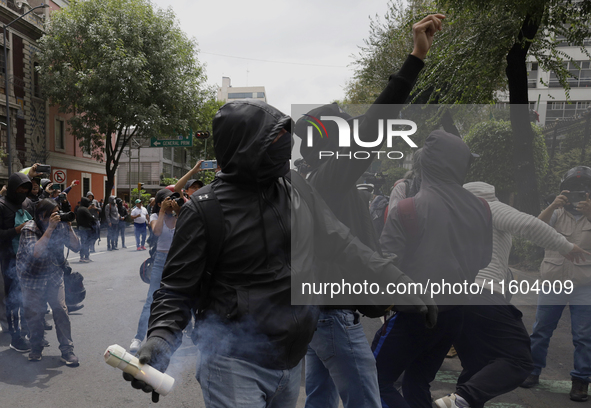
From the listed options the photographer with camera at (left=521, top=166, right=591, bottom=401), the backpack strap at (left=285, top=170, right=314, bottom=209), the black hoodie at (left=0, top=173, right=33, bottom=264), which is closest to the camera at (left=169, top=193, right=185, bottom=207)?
the black hoodie at (left=0, top=173, right=33, bottom=264)

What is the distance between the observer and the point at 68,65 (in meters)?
22.1

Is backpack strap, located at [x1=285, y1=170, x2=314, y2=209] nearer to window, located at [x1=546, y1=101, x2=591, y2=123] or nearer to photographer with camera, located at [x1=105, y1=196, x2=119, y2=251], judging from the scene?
window, located at [x1=546, y1=101, x2=591, y2=123]

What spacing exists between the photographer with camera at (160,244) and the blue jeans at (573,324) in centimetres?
331

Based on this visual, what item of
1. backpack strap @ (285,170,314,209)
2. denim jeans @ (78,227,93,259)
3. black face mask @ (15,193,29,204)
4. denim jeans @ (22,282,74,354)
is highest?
backpack strap @ (285,170,314,209)

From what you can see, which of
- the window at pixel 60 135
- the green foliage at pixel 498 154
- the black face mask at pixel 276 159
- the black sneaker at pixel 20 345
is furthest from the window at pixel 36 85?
the black face mask at pixel 276 159

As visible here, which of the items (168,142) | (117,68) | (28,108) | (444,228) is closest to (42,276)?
(444,228)

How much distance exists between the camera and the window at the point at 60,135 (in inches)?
1067

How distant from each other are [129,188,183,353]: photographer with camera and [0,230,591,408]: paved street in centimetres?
33

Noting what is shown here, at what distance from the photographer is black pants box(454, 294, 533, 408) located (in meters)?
2.55

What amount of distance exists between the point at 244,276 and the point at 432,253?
1336 millimetres

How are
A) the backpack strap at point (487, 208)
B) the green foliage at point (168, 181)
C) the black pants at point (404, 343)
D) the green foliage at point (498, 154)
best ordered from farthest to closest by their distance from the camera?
the green foliage at point (168, 181) → the green foliage at point (498, 154) → the backpack strap at point (487, 208) → the black pants at point (404, 343)

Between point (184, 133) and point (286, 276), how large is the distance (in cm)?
2334

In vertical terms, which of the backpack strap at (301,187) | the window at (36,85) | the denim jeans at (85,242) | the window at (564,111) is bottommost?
the denim jeans at (85,242)

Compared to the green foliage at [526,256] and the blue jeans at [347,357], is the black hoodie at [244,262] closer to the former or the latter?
the blue jeans at [347,357]
